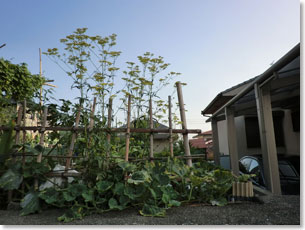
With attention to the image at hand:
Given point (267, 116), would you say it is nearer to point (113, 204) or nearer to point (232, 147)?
point (232, 147)

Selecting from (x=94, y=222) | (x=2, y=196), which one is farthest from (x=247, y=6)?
(x=2, y=196)

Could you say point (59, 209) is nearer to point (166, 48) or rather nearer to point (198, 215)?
point (198, 215)

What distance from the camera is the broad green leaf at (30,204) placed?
5.75 ft

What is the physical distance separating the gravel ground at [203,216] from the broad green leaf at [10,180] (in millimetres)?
212

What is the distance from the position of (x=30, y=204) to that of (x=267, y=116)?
83.4 inches

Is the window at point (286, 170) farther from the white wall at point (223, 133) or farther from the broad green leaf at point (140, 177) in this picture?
the white wall at point (223, 133)

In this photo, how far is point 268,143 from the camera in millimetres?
2023

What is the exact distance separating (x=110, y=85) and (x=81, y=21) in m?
0.79

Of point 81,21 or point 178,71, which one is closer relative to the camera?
point 81,21

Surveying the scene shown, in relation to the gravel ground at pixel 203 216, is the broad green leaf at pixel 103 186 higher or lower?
higher

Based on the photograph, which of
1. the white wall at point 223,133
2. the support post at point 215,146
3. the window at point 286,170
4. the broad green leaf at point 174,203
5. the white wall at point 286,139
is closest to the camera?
the broad green leaf at point 174,203

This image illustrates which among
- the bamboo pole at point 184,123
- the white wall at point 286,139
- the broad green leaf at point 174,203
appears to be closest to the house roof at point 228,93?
the white wall at point 286,139

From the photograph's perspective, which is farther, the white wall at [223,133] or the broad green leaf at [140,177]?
the white wall at [223,133]

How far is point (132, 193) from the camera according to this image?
5.68 ft
